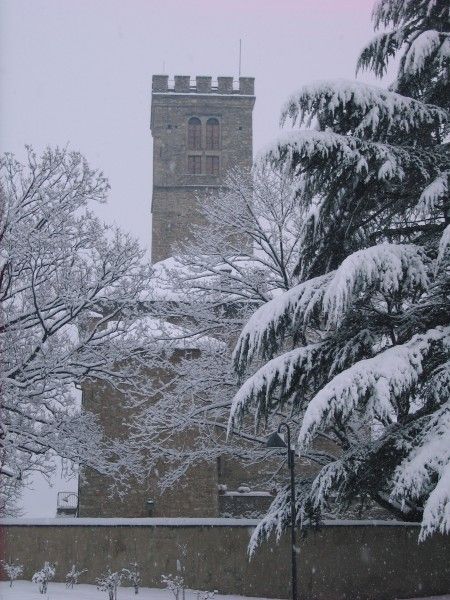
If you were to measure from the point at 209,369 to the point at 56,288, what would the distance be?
4331 millimetres

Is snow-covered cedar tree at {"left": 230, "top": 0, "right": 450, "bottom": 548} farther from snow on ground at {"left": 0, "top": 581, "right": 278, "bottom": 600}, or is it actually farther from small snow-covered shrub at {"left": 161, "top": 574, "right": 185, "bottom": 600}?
snow on ground at {"left": 0, "top": 581, "right": 278, "bottom": 600}

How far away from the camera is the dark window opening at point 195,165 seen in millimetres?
38750

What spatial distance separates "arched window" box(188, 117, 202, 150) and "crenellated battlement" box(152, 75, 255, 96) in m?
1.55

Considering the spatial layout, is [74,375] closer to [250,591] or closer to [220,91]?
[250,591]

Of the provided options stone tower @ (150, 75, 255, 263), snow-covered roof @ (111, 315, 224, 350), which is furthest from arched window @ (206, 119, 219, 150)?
snow-covered roof @ (111, 315, 224, 350)

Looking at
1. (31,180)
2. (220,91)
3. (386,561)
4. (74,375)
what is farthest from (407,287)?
(220,91)

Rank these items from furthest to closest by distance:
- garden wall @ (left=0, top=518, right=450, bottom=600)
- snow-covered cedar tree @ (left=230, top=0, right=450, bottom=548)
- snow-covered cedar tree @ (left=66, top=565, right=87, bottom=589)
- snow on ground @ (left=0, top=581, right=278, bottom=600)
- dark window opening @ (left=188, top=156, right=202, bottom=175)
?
dark window opening @ (left=188, top=156, right=202, bottom=175), snow-covered cedar tree @ (left=66, top=565, right=87, bottom=589), garden wall @ (left=0, top=518, right=450, bottom=600), snow on ground @ (left=0, top=581, right=278, bottom=600), snow-covered cedar tree @ (left=230, top=0, right=450, bottom=548)

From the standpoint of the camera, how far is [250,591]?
13.1 m

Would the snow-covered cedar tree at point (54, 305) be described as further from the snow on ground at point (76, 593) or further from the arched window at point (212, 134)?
the arched window at point (212, 134)

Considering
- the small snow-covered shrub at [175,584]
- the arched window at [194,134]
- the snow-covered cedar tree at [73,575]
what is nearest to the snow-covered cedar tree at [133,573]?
the small snow-covered shrub at [175,584]

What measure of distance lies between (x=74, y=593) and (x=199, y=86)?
32.0m

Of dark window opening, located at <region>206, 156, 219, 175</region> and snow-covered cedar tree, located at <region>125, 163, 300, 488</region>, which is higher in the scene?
dark window opening, located at <region>206, 156, 219, 175</region>

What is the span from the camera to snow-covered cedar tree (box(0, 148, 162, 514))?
44.3 ft

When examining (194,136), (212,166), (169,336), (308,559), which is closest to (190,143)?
(194,136)
